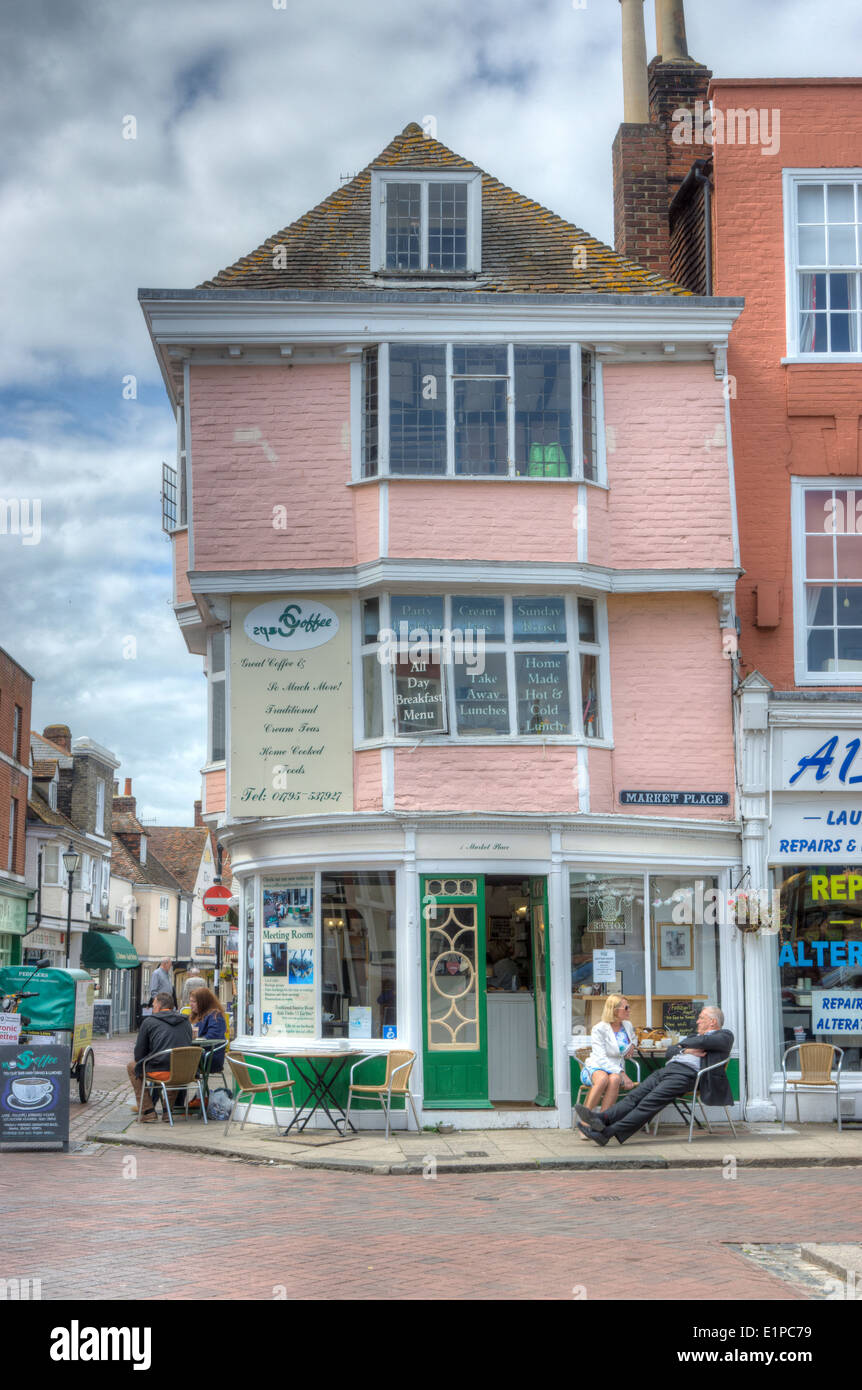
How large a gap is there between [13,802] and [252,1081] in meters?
28.6

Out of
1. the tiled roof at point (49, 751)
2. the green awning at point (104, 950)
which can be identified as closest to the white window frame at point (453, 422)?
the green awning at point (104, 950)

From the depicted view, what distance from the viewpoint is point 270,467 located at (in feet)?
59.3

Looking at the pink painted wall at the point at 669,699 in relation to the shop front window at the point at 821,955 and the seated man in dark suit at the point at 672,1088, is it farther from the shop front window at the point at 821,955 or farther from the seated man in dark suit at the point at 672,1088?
the seated man in dark suit at the point at 672,1088

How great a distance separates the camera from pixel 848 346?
19047 millimetres

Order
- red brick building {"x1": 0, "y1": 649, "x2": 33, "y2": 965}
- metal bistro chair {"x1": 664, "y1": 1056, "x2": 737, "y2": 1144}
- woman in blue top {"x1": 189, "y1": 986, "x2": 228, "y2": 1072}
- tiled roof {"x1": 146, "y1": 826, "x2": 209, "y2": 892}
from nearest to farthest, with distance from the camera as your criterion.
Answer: metal bistro chair {"x1": 664, "y1": 1056, "x2": 737, "y2": 1144} → woman in blue top {"x1": 189, "y1": 986, "x2": 228, "y2": 1072} → red brick building {"x1": 0, "y1": 649, "x2": 33, "y2": 965} → tiled roof {"x1": 146, "y1": 826, "x2": 209, "y2": 892}

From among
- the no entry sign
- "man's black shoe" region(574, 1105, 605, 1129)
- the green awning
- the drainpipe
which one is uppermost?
the drainpipe

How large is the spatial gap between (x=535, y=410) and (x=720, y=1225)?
10429mm

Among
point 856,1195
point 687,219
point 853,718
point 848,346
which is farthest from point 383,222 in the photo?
point 856,1195

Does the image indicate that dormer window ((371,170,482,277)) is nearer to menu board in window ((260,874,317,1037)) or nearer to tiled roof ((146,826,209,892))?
menu board in window ((260,874,317,1037))

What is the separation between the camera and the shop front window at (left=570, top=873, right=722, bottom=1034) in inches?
686

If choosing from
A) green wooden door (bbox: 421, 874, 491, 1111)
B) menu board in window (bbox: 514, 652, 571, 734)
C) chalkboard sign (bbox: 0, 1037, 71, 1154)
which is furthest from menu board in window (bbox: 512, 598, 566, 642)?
chalkboard sign (bbox: 0, 1037, 71, 1154)

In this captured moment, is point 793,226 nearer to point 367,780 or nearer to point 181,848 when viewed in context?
point 367,780

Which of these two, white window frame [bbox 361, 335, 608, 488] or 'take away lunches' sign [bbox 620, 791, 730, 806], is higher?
white window frame [bbox 361, 335, 608, 488]

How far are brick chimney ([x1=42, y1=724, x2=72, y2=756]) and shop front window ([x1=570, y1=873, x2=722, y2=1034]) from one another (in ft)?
142
